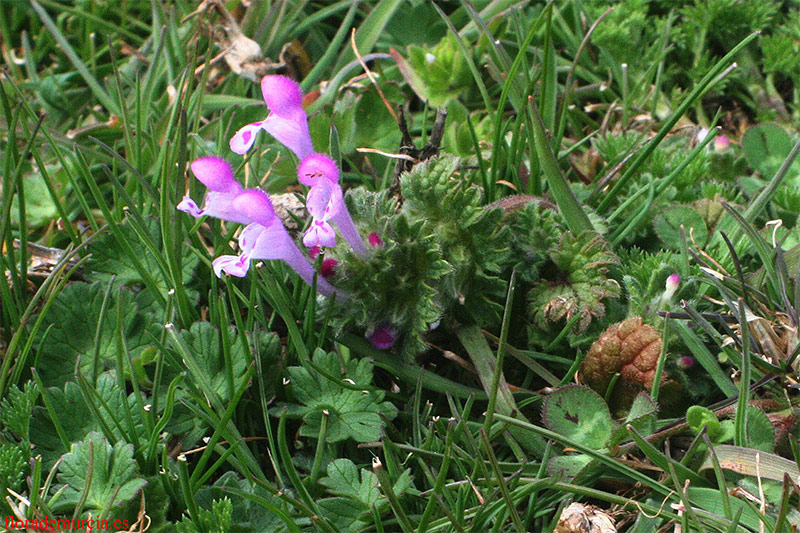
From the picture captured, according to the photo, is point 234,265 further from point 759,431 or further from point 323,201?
point 759,431

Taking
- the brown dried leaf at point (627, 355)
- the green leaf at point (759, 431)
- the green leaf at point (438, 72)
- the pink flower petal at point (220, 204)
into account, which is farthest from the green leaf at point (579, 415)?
the green leaf at point (438, 72)

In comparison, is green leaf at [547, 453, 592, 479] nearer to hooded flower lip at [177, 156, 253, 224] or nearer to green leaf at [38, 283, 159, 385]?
hooded flower lip at [177, 156, 253, 224]

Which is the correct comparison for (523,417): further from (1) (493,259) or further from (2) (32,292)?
(2) (32,292)

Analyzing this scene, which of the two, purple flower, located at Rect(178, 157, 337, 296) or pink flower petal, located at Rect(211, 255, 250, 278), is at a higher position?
purple flower, located at Rect(178, 157, 337, 296)

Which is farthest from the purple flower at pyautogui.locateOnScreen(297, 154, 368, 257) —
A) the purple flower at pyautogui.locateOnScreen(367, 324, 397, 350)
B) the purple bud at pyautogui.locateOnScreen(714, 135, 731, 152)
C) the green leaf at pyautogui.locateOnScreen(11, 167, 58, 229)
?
the purple bud at pyautogui.locateOnScreen(714, 135, 731, 152)

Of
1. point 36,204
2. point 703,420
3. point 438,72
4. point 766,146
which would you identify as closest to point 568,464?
point 703,420

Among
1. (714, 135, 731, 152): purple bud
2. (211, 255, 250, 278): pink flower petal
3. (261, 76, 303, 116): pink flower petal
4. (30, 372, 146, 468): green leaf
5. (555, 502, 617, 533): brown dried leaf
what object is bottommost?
(555, 502, 617, 533): brown dried leaf

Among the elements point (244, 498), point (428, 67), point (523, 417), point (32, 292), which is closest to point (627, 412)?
point (523, 417)

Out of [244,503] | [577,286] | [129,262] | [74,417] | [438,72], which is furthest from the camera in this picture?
[438,72]
